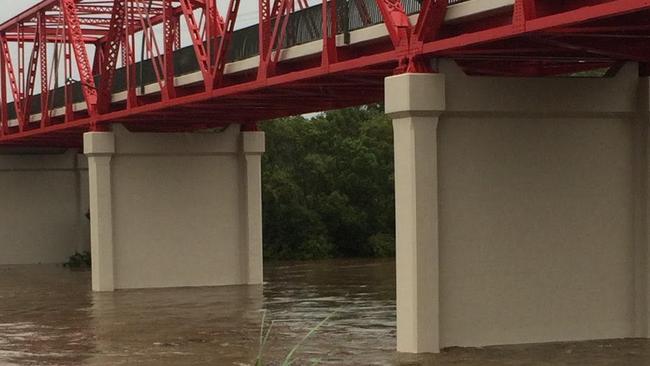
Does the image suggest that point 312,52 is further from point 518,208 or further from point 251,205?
point 251,205

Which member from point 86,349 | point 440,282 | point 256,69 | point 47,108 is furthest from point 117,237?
point 440,282

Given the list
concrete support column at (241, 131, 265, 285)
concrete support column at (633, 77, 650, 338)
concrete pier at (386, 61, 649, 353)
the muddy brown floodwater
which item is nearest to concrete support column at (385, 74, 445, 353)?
concrete pier at (386, 61, 649, 353)

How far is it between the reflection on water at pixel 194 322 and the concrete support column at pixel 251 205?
1051 millimetres

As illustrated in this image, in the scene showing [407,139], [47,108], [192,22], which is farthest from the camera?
[47,108]

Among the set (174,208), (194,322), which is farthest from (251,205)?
(194,322)

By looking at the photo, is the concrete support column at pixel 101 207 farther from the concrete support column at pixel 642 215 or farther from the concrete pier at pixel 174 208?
the concrete support column at pixel 642 215

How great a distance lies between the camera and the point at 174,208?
143ft

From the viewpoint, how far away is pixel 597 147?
78.7ft

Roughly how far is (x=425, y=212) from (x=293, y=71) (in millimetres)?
7930

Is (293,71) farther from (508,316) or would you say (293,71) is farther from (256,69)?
(508,316)

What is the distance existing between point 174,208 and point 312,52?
17091 mm

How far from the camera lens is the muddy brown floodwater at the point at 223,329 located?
2286 cm

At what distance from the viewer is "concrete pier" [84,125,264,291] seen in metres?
43.1

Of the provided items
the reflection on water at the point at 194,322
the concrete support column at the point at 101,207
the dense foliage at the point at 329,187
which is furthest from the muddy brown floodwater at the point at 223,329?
the dense foliage at the point at 329,187
